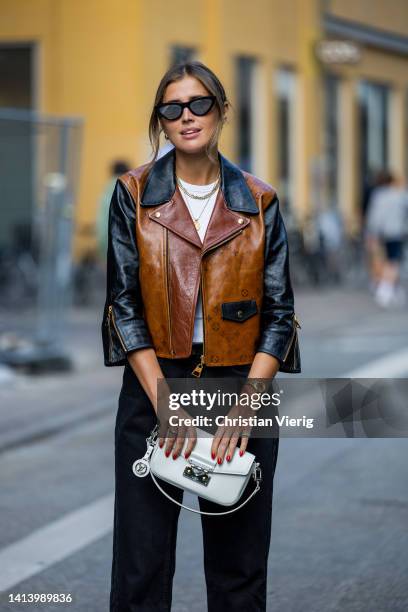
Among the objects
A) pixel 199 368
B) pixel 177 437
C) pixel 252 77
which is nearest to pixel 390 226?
pixel 252 77

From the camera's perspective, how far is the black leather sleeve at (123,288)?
3520mm

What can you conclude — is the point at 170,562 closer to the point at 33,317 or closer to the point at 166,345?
the point at 166,345

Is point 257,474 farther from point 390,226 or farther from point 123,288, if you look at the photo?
point 390,226

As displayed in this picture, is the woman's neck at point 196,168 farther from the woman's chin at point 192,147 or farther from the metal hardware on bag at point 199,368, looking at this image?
the metal hardware on bag at point 199,368

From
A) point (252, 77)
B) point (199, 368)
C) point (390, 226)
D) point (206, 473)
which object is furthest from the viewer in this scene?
point (252, 77)

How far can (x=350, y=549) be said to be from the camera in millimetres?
5785

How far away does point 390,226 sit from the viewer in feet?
66.2

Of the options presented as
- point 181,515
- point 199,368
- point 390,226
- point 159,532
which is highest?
point 199,368

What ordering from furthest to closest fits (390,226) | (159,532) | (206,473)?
(390,226) < (159,532) < (206,473)

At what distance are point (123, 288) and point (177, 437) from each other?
415mm

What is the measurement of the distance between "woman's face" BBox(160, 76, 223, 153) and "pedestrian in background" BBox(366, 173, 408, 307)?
16.2m

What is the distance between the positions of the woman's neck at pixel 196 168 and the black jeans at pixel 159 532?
0.51 m

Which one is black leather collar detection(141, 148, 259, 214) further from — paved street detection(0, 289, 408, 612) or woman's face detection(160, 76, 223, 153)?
paved street detection(0, 289, 408, 612)

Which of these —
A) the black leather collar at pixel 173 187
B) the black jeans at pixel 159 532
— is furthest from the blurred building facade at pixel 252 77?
the black jeans at pixel 159 532
